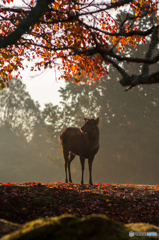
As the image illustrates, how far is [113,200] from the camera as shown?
824 cm

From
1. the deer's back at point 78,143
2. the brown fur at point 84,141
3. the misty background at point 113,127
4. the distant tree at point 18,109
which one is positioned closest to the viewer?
the brown fur at point 84,141

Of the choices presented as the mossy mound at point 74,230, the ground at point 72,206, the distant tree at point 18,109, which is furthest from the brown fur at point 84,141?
Answer: the distant tree at point 18,109

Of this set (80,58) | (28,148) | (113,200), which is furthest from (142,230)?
(28,148)

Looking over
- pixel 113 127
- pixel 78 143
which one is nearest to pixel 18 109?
pixel 113 127

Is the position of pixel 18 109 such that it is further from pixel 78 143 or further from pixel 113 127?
pixel 78 143

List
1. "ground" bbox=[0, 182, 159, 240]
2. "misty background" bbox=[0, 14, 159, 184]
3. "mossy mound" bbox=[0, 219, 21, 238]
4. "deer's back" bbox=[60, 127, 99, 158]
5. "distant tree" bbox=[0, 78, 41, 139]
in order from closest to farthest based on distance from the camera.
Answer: "mossy mound" bbox=[0, 219, 21, 238] → "ground" bbox=[0, 182, 159, 240] → "deer's back" bbox=[60, 127, 99, 158] → "misty background" bbox=[0, 14, 159, 184] → "distant tree" bbox=[0, 78, 41, 139]

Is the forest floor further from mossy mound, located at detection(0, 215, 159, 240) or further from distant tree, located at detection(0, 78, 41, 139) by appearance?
distant tree, located at detection(0, 78, 41, 139)

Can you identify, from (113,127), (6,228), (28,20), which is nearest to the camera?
(6,228)

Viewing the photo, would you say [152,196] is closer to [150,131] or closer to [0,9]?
[0,9]

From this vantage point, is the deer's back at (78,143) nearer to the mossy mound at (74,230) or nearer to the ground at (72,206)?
the ground at (72,206)

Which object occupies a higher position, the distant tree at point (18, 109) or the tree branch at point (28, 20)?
the distant tree at point (18, 109)

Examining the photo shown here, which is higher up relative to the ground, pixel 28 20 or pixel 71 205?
pixel 28 20

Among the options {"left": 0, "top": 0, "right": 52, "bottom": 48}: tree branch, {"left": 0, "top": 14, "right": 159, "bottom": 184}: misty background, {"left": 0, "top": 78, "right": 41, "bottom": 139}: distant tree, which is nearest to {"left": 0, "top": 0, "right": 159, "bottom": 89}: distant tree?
{"left": 0, "top": 0, "right": 52, "bottom": 48}: tree branch

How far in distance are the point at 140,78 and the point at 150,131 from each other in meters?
31.9
